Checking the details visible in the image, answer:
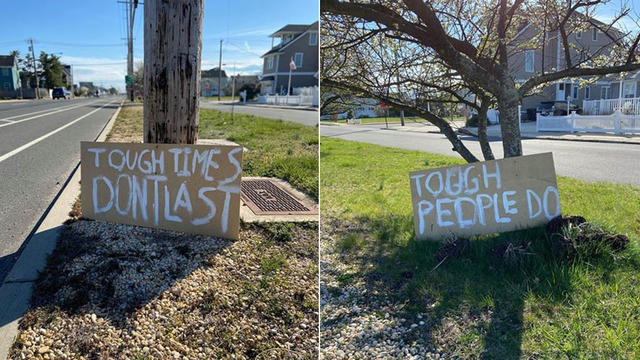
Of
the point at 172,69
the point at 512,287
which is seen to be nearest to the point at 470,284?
the point at 512,287

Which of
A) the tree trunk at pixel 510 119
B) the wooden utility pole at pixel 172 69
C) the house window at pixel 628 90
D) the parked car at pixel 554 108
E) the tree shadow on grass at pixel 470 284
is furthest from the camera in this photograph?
the house window at pixel 628 90

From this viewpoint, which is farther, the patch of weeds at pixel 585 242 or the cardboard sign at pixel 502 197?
the cardboard sign at pixel 502 197

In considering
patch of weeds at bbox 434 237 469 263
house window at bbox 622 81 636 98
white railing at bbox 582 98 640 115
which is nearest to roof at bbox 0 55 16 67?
white railing at bbox 582 98 640 115

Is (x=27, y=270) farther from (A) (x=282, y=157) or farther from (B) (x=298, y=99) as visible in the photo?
(B) (x=298, y=99)

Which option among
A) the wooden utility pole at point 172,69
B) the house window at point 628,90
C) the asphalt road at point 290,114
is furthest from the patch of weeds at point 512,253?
the house window at point 628,90

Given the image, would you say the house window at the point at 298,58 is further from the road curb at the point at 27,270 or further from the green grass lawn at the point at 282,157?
the road curb at the point at 27,270

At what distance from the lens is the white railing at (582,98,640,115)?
906 inches

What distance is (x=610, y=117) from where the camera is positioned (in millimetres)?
21562

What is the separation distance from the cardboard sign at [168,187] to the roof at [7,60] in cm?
8176

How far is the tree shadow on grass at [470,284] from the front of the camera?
2.93m

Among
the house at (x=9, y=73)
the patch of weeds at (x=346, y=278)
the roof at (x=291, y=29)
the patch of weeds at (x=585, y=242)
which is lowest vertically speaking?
the patch of weeds at (x=346, y=278)

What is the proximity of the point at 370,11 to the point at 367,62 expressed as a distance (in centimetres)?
105

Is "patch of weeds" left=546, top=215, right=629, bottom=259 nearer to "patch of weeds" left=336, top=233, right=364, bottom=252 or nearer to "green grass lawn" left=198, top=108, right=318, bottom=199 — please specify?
"patch of weeds" left=336, top=233, right=364, bottom=252

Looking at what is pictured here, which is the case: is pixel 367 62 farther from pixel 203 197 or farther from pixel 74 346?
pixel 74 346
